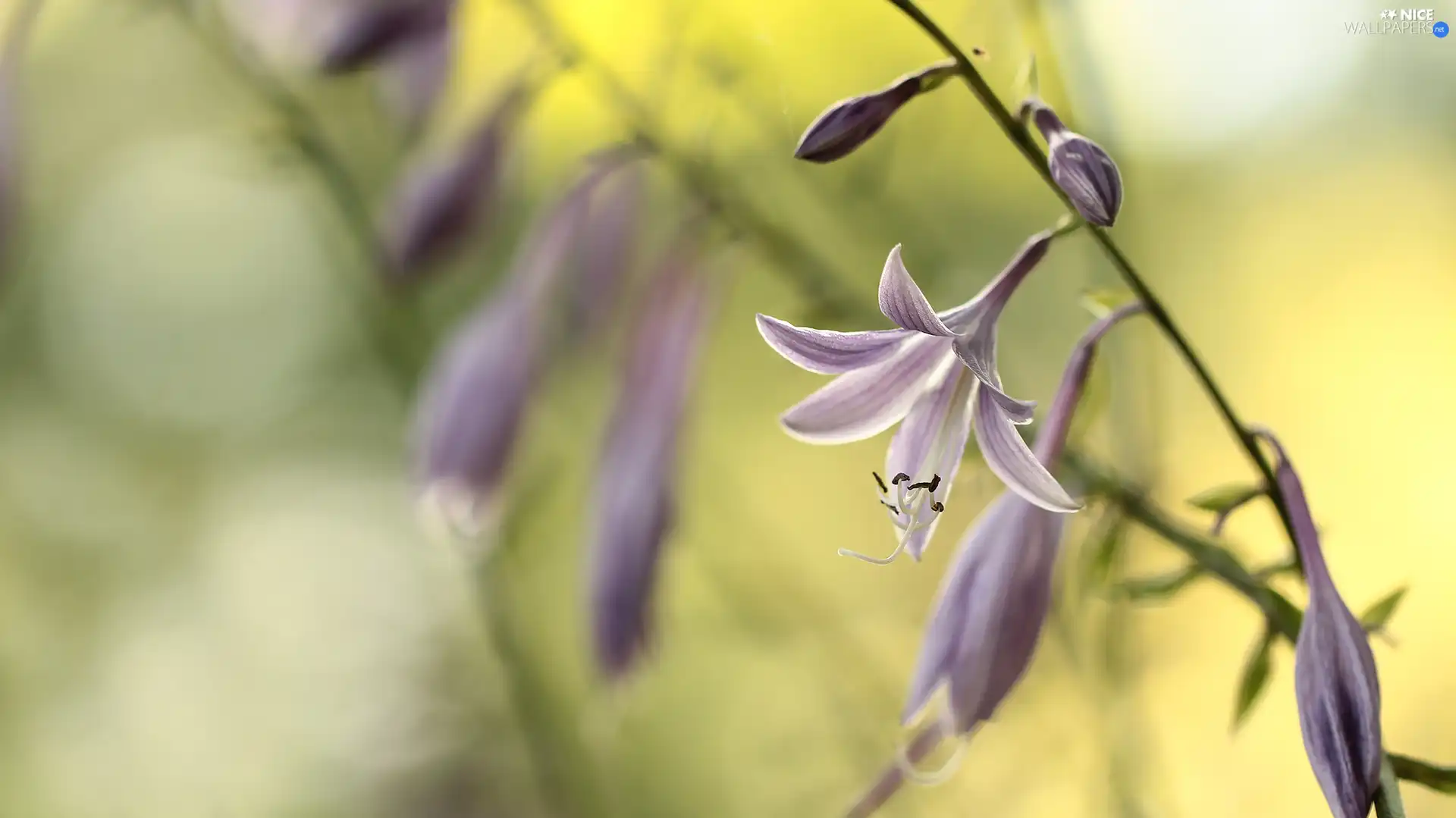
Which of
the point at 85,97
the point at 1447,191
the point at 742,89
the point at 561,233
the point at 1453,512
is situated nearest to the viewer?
the point at 561,233

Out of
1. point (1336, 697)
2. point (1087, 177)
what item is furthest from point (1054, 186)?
point (1336, 697)

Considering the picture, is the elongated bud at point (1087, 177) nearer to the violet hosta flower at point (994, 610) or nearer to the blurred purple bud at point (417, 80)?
the violet hosta flower at point (994, 610)

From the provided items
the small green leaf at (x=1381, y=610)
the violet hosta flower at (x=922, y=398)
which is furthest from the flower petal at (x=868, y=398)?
the small green leaf at (x=1381, y=610)

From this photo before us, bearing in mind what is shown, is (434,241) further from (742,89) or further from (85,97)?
(85,97)

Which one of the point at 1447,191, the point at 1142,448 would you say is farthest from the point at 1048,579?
the point at 1447,191

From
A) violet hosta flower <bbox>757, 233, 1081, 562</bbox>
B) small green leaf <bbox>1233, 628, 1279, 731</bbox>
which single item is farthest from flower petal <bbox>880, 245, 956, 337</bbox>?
small green leaf <bbox>1233, 628, 1279, 731</bbox>

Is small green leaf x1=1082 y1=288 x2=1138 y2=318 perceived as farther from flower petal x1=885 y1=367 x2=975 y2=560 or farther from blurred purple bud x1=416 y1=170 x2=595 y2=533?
blurred purple bud x1=416 y1=170 x2=595 y2=533
